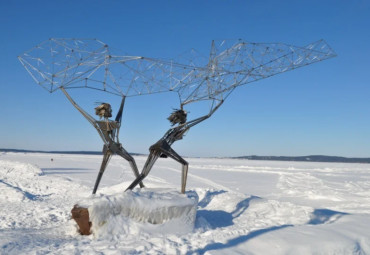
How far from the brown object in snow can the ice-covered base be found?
10 cm

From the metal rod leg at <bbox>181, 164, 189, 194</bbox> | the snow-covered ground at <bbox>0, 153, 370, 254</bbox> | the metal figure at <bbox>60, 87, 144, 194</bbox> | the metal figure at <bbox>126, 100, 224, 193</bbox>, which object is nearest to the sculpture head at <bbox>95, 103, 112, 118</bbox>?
the metal figure at <bbox>60, 87, 144, 194</bbox>

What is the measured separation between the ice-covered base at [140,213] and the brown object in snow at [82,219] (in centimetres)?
10

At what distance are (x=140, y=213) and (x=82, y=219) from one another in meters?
1.16

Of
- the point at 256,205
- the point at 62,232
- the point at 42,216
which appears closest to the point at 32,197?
the point at 42,216

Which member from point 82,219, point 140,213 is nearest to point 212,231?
point 140,213

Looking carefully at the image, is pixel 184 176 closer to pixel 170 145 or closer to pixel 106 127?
pixel 170 145

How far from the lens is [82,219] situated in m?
6.75

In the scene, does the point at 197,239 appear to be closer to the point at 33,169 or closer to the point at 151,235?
the point at 151,235

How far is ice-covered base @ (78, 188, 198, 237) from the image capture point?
6746 millimetres

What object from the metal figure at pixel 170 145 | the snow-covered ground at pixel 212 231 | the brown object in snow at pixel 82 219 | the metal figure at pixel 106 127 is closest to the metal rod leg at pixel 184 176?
the metal figure at pixel 170 145

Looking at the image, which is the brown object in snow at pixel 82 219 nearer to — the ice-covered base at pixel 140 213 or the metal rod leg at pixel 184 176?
the ice-covered base at pixel 140 213

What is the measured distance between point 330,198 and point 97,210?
36.2 feet

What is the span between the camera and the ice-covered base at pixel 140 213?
22.1 ft

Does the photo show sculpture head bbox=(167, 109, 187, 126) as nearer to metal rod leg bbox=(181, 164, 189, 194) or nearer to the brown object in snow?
metal rod leg bbox=(181, 164, 189, 194)
